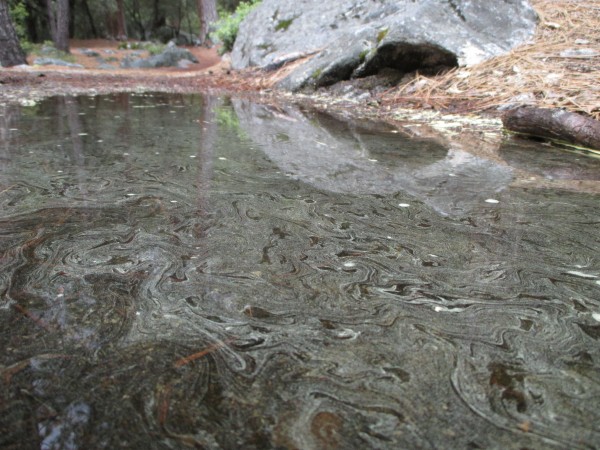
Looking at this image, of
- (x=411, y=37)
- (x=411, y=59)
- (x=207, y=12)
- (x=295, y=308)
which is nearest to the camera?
(x=295, y=308)

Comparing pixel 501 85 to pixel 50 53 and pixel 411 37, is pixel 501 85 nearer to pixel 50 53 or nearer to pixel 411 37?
pixel 411 37

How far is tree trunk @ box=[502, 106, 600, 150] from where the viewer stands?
124 inches

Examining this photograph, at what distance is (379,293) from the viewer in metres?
1.31

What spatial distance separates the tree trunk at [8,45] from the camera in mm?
8945

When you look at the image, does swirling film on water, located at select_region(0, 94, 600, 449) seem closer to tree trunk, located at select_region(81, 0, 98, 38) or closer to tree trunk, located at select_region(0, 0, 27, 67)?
tree trunk, located at select_region(0, 0, 27, 67)

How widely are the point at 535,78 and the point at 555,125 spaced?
181cm

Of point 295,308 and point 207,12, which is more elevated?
point 207,12

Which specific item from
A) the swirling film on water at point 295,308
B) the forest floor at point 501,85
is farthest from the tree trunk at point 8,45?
the swirling film on water at point 295,308

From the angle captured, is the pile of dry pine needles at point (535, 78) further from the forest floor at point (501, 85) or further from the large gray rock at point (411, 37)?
the large gray rock at point (411, 37)

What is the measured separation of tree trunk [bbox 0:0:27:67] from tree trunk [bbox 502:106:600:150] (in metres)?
10.2

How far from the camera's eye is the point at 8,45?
30.2 feet

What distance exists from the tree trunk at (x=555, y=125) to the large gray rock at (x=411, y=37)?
92.9 inches

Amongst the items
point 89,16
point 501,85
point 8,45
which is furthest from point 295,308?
point 89,16

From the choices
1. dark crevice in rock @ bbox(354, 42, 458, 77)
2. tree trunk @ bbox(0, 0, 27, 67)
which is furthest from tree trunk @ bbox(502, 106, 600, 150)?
tree trunk @ bbox(0, 0, 27, 67)
